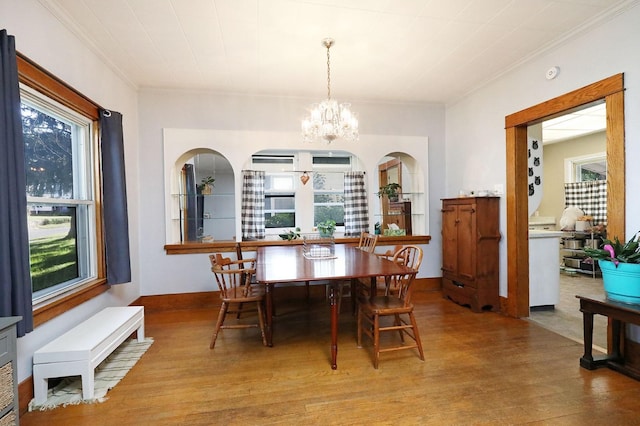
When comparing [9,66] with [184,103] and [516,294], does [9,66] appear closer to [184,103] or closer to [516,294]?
[184,103]

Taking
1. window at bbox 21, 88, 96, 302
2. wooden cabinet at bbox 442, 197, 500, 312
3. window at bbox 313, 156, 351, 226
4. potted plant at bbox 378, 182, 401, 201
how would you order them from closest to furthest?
window at bbox 21, 88, 96, 302, wooden cabinet at bbox 442, 197, 500, 312, potted plant at bbox 378, 182, 401, 201, window at bbox 313, 156, 351, 226

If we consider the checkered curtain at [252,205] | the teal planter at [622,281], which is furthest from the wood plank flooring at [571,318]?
the checkered curtain at [252,205]

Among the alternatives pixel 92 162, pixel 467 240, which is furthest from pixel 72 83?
pixel 467 240

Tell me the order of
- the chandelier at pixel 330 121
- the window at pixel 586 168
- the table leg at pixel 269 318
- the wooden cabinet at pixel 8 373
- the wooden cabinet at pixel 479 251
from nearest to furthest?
the wooden cabinet at pixel 8 373 → the table leg at pixel 269 318 → the chandelier at pixel 330 121 → the wooden cabinet at pixel 479 251 → the window at pixel 586 168

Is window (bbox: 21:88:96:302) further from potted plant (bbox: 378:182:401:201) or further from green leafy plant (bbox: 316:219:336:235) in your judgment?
potted plant (bbox: 378:182:401:201)

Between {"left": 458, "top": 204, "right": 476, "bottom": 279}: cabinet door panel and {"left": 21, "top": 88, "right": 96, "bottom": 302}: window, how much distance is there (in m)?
4.09

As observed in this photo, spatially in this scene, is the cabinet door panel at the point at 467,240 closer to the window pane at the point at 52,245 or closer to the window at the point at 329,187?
the window at the point at 329,187

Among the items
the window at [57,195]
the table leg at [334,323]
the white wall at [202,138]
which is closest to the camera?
the window at [57,195]

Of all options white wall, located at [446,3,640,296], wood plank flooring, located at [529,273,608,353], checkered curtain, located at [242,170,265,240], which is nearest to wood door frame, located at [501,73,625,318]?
white wall, located at [446,3,640,296]

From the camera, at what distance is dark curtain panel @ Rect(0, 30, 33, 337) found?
1.71 meters

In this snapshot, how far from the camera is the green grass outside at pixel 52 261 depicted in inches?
90.5

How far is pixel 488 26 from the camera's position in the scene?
2.67 m

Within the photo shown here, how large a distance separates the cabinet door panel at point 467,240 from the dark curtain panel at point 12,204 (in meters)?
4.05

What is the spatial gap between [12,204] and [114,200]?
1.33 m
